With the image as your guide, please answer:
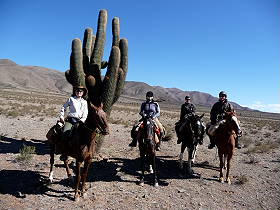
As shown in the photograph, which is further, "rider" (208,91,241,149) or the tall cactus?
the tall cactus

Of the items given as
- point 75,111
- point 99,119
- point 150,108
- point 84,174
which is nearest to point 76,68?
point 150,108

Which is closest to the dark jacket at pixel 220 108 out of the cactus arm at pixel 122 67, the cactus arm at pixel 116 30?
the cactus arm at pixel 122 67

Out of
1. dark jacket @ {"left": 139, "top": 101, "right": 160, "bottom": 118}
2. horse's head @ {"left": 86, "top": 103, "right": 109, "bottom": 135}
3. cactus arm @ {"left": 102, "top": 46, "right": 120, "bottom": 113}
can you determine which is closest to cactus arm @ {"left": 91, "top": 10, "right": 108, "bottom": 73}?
cactus arm @ {"left": 102, "top": 46, "right": 120, "bottom": 113}

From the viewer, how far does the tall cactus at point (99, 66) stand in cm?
1077

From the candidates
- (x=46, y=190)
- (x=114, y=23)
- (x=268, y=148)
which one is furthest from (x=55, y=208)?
(x=268, y=148)

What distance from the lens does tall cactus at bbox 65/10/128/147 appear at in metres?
10.8

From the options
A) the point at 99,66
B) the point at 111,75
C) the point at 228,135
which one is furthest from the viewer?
the point at 99,66

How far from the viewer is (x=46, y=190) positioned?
7461mm

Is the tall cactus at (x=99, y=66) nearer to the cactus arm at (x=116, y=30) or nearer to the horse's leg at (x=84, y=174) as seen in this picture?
the cactus arm at (x=116, y=30)

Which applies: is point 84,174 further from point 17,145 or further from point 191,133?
point 17,145

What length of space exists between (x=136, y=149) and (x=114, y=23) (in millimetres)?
6268

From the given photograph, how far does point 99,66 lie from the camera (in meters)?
11.6

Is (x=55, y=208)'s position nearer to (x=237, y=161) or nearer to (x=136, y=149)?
(x=136, y=149)

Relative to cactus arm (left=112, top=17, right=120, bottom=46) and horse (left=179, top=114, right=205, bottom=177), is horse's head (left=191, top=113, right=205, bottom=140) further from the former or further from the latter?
cactus arm (left=112, top=17, right=120, bottom=46)
